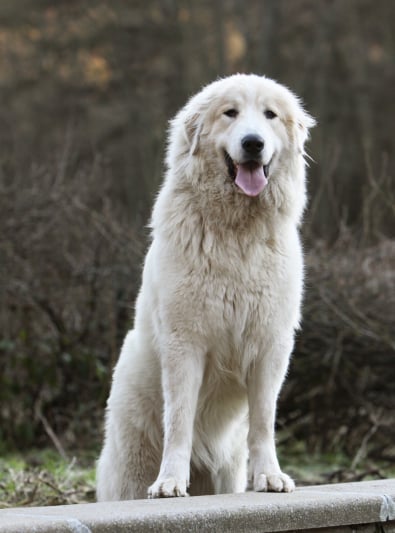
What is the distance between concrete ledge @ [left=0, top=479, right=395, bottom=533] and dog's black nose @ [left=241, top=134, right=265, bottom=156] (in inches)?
55.4

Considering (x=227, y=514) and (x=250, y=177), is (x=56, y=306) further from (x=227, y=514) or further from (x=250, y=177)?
(x=227, y=514)

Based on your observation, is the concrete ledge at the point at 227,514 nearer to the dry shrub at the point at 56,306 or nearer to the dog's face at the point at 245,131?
the dog's face at the point at 245,131

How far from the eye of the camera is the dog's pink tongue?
3975 millimetres

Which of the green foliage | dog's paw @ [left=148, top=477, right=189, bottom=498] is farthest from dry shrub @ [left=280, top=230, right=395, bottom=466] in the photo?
dog's paw @ [left=148, top=477, right=189, bottom=498]

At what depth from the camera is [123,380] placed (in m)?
4.39

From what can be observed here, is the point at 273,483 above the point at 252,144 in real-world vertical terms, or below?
below

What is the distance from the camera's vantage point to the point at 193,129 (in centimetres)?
413

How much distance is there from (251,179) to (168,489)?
1349 millimetres

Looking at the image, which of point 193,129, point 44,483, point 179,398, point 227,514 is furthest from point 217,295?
point 44,483

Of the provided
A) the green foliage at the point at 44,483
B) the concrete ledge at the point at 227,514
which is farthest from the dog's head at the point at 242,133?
the green foliage at the point at 44,483

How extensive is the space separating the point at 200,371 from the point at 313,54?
49.0ft

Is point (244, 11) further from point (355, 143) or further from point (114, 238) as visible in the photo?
point (114, 238)

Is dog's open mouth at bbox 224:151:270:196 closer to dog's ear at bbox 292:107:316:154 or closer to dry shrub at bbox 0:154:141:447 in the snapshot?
dog's ear at bbox 292:107:316:154

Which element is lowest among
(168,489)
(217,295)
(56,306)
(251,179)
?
(168,489)
